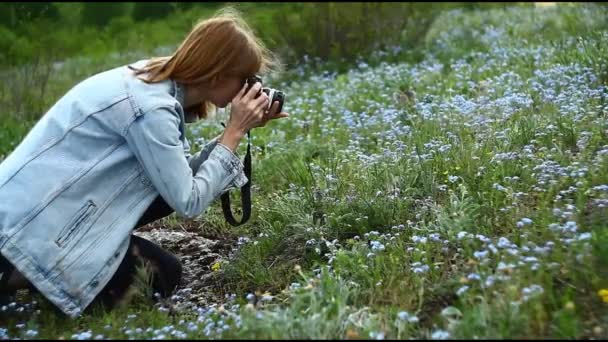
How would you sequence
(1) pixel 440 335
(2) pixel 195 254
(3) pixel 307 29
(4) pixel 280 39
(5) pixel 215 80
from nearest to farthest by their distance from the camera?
(1) pixel 440 335 < (5) pixel 215 80 < (2) pixel 195 254 < (3) pixel 307 29 < (4) pixel 280 39

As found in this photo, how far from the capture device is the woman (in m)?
2.96

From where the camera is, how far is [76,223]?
9.83ft

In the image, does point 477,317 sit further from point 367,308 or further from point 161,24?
point 161,24

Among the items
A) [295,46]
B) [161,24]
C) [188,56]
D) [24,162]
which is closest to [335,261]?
[188,56]

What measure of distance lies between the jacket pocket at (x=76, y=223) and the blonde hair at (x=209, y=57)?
1.83ft

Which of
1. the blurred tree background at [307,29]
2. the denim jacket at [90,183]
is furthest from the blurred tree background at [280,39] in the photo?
the denim jacket at [90,183]

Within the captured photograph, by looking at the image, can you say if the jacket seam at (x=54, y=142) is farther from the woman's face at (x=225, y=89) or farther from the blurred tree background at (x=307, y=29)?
the blurred tree background at (x=307, y=29)

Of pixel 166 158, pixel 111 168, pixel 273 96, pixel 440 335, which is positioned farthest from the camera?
pixel 273 96

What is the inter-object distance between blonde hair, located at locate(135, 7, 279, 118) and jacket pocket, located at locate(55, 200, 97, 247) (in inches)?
21.9

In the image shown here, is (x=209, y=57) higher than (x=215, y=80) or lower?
higher

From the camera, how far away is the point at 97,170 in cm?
303

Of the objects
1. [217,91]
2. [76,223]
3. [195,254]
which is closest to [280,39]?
[195,254]

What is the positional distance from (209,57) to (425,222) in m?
1.22

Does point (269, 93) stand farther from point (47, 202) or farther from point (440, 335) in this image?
point (440, 335)
